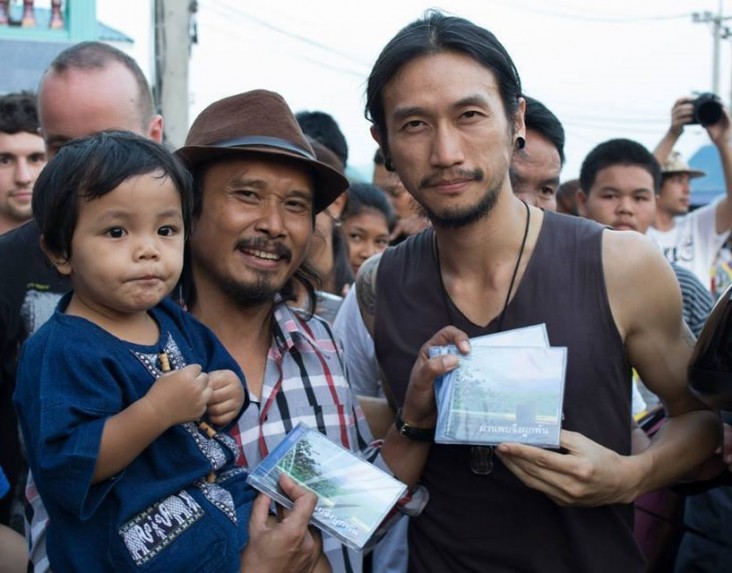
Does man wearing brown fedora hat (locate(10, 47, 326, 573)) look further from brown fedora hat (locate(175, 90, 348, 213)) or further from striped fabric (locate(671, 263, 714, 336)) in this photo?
striped fabric (locate(671, 263, 714, 336))

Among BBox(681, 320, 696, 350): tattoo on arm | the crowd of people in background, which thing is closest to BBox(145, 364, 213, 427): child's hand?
the crowd of people in background

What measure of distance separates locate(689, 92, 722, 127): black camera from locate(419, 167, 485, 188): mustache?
4.19 meters

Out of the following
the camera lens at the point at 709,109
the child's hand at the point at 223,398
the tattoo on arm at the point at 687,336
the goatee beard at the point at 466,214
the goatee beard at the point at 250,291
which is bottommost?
the child's hand at the point at 223,398

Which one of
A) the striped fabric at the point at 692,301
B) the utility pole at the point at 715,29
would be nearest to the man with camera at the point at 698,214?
the striped fabric at the point at 692,301

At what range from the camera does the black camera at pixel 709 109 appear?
6.12 meters

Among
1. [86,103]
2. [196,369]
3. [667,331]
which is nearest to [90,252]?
[196,369]

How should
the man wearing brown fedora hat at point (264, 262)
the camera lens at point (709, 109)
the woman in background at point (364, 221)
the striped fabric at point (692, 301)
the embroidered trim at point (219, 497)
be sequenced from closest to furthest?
the embroidered trim at point (219, 497)
the man wearing brown fedora hat at point (264, 262)
the striped fabric at point (692, 301)
the woman in background at point (364, 221)
the camera lens at point (709, 109)

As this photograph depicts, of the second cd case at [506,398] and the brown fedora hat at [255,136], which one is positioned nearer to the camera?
the second cd case at [506,398]

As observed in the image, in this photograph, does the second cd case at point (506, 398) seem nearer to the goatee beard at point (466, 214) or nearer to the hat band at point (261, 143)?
the goatee beard at point (466, 214)

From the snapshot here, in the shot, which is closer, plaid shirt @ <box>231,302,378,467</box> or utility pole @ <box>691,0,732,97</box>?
plaid shirt @ <box>231,302,378,467</box>

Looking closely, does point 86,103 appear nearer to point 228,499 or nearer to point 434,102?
point 434,102

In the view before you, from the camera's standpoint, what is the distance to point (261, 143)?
274 centimetres

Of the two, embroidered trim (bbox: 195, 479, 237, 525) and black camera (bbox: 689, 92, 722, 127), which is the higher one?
black camera (bbox: 689, 92, 722, 127)

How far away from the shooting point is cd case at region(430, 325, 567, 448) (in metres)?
2.25
